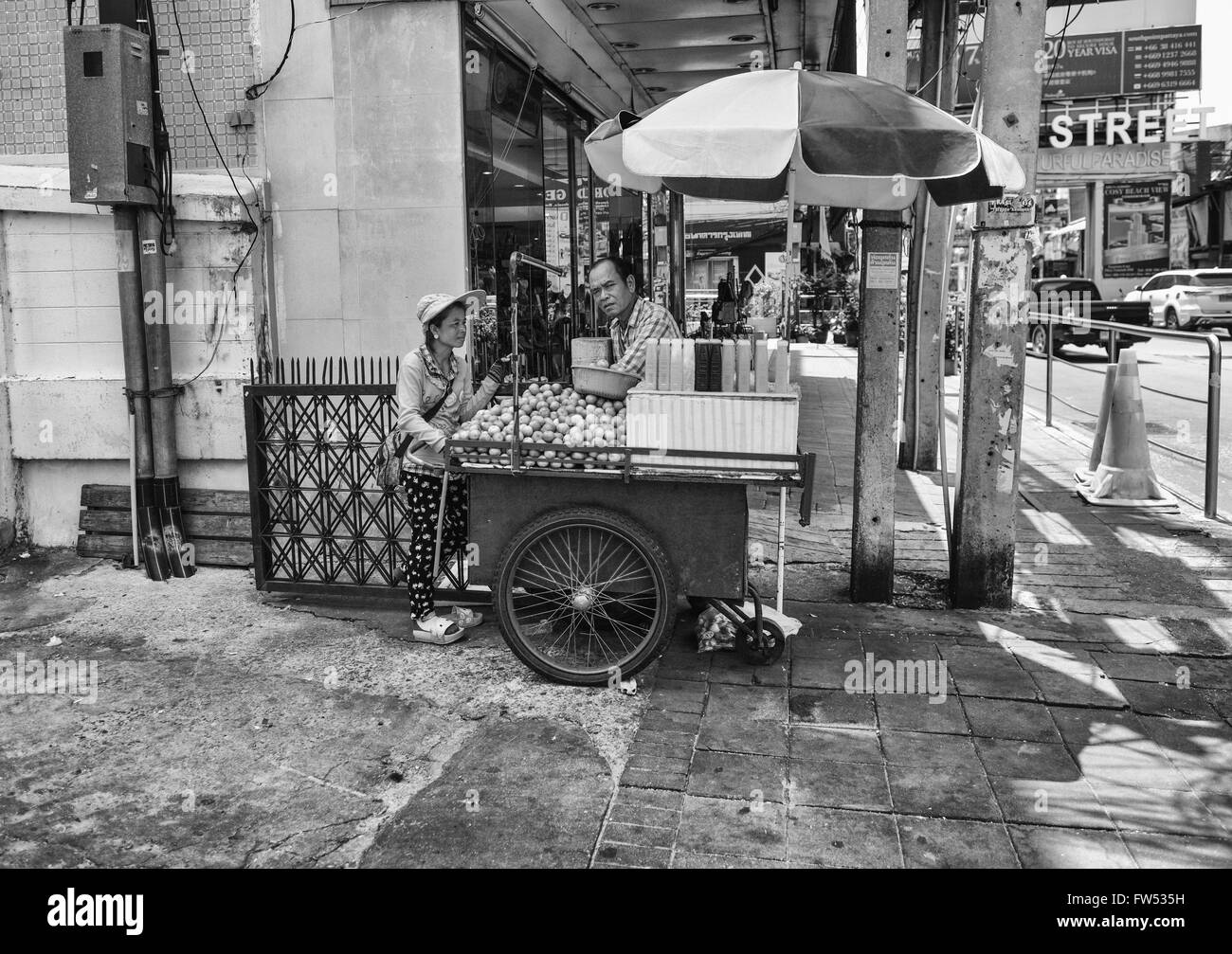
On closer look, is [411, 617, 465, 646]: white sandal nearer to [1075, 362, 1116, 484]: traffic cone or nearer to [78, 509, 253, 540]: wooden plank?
[78, 509, 253, 540]: wooden plank

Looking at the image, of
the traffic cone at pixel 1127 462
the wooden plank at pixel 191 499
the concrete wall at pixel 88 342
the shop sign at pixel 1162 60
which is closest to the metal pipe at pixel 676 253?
the traffic cone at pixel 1127 462

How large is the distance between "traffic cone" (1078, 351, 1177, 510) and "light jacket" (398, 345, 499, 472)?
5506 millimetres

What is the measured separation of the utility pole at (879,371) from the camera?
5996mm

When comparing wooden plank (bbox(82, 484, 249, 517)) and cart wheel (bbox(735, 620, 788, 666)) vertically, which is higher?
wooden plank (bbox(82, 484, 249, 517))

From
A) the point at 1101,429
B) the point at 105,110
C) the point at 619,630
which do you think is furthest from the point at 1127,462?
the point at 105,110

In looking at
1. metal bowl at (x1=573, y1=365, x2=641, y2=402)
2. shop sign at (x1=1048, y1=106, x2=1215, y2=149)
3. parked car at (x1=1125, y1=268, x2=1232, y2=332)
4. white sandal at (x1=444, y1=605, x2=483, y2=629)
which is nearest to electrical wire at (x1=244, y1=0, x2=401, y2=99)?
metal bowl at (x1=573, y1=365, x2=641, y2=402)

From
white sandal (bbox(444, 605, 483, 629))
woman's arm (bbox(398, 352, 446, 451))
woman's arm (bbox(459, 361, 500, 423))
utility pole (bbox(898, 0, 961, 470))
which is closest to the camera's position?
woman's arm (bbox(398, 352, 446, 451))

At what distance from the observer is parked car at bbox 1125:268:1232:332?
84.9ft

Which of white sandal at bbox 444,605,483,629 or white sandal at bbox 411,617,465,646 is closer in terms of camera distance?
white sandal at bbox 411,617,465,646

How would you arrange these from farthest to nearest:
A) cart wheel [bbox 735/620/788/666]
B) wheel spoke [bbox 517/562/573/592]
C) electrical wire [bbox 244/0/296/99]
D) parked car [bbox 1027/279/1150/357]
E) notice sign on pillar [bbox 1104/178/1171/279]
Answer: notice sign on pillar [bbox 1104/178/1171/279] < parked car [bbox 1027/279/1150/357] < electrical wire [bbox 244/0/296/99] < cart wheel [bbox 735/620/788/666] < wheel spoke [bbox 517/562/573/592]

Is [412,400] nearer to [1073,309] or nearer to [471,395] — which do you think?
[471,395]

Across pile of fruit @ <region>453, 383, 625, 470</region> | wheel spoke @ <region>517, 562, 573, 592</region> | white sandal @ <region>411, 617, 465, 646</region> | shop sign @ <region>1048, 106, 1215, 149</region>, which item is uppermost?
shop sign @ <region>1048, 106, 1215, 149</region>

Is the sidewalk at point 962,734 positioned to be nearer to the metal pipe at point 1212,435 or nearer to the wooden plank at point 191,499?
the metal pipe at point 1212,435
